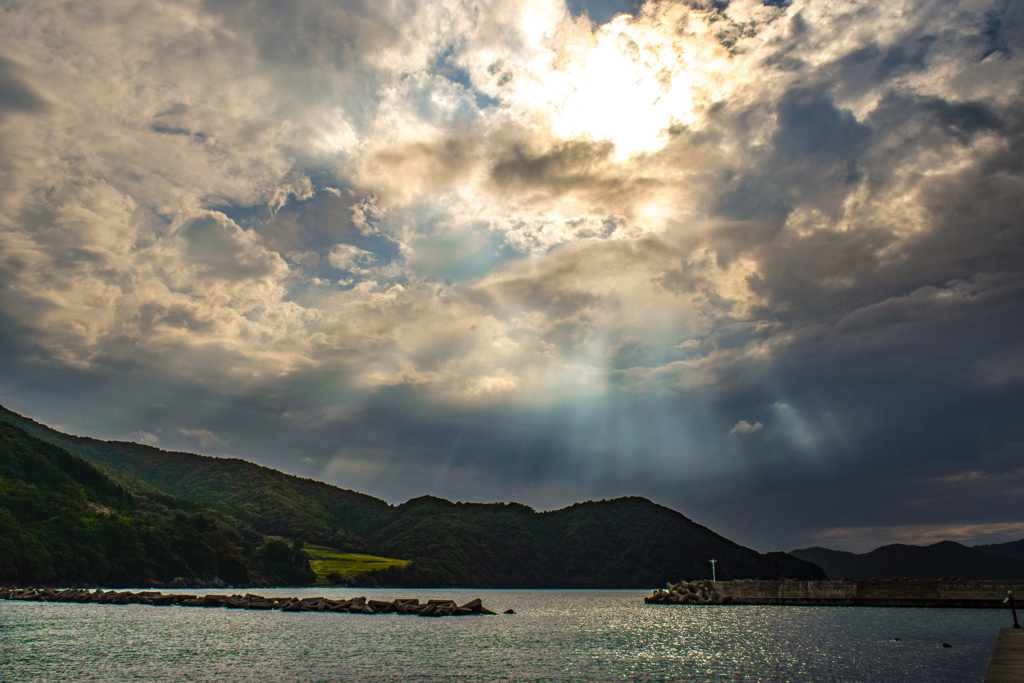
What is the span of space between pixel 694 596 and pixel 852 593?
38.3m

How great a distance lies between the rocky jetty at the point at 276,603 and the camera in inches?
4424

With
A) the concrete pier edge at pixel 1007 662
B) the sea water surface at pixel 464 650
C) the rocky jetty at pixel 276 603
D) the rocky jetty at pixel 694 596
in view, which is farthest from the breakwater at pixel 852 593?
the concrete pier edge at pixel 1007 662

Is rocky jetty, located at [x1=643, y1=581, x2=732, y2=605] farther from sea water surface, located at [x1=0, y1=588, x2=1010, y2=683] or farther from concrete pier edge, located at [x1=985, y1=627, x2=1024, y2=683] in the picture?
concrete pier edge, located at [x1=985, y1=627, x2=1024, y2=683]

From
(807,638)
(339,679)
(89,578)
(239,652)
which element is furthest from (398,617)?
(89,578)

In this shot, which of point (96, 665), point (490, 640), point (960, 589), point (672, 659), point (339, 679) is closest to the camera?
point (339, 679)

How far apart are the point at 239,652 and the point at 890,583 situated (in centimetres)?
13939

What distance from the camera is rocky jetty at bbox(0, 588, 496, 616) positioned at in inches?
4424

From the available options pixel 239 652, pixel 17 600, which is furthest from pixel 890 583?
pixel 17 600

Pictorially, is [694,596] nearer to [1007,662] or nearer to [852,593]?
[852,593]

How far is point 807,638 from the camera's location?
71375 millimetres

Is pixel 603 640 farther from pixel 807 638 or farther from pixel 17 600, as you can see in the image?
pixel 17 600

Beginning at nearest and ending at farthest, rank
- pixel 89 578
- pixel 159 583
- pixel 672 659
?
1. pixel 672 659
2. pixel 89 578
3. pixel 159 583

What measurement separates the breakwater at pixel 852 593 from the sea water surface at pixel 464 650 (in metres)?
47.3

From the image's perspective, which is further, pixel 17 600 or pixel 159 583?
pixel 159 583
